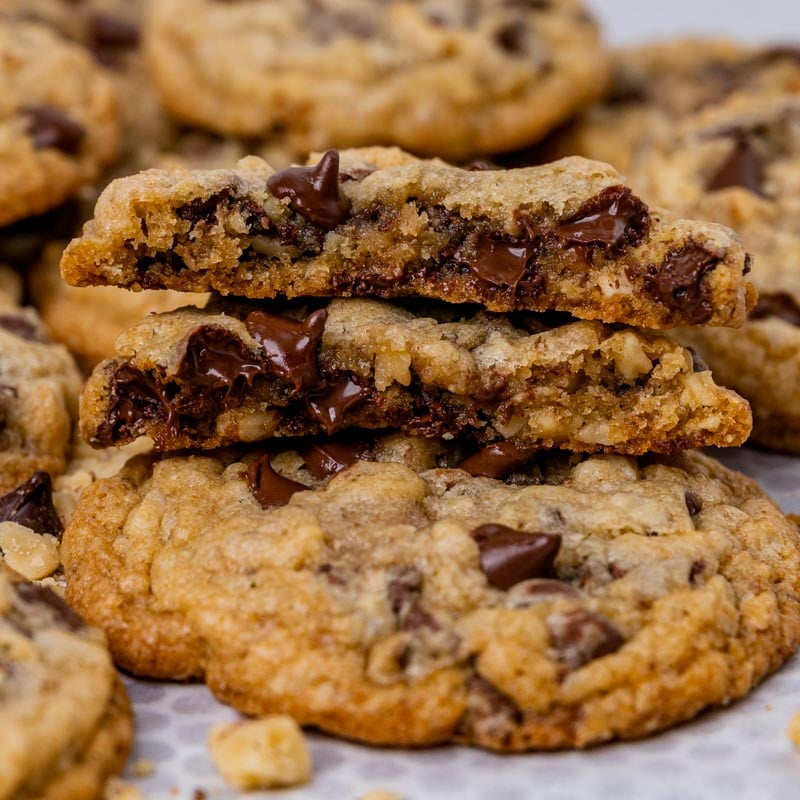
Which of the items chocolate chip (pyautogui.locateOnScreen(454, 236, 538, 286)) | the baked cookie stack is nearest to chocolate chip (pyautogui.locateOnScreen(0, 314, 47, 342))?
chocolate chip (pyautogui.locateOnScreen(454, 236, 538, 286))

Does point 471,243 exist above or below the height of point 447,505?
above

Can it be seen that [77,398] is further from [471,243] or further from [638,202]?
[638,202]

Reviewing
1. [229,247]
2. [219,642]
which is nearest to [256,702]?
[219,642]

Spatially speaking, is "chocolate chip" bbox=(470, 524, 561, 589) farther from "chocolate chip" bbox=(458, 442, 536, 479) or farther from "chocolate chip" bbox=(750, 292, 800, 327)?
"chocolate chip" bbox=(750, 292, 800, 327)

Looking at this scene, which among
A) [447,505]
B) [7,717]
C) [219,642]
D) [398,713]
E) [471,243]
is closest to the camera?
[7,717]

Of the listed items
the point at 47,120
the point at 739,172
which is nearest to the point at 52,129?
the point at 47,120

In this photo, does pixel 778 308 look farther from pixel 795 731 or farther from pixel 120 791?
pixel 120 791

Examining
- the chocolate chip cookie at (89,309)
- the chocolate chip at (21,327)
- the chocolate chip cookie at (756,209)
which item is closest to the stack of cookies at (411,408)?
the chocolate chip cookie at (756,209)
